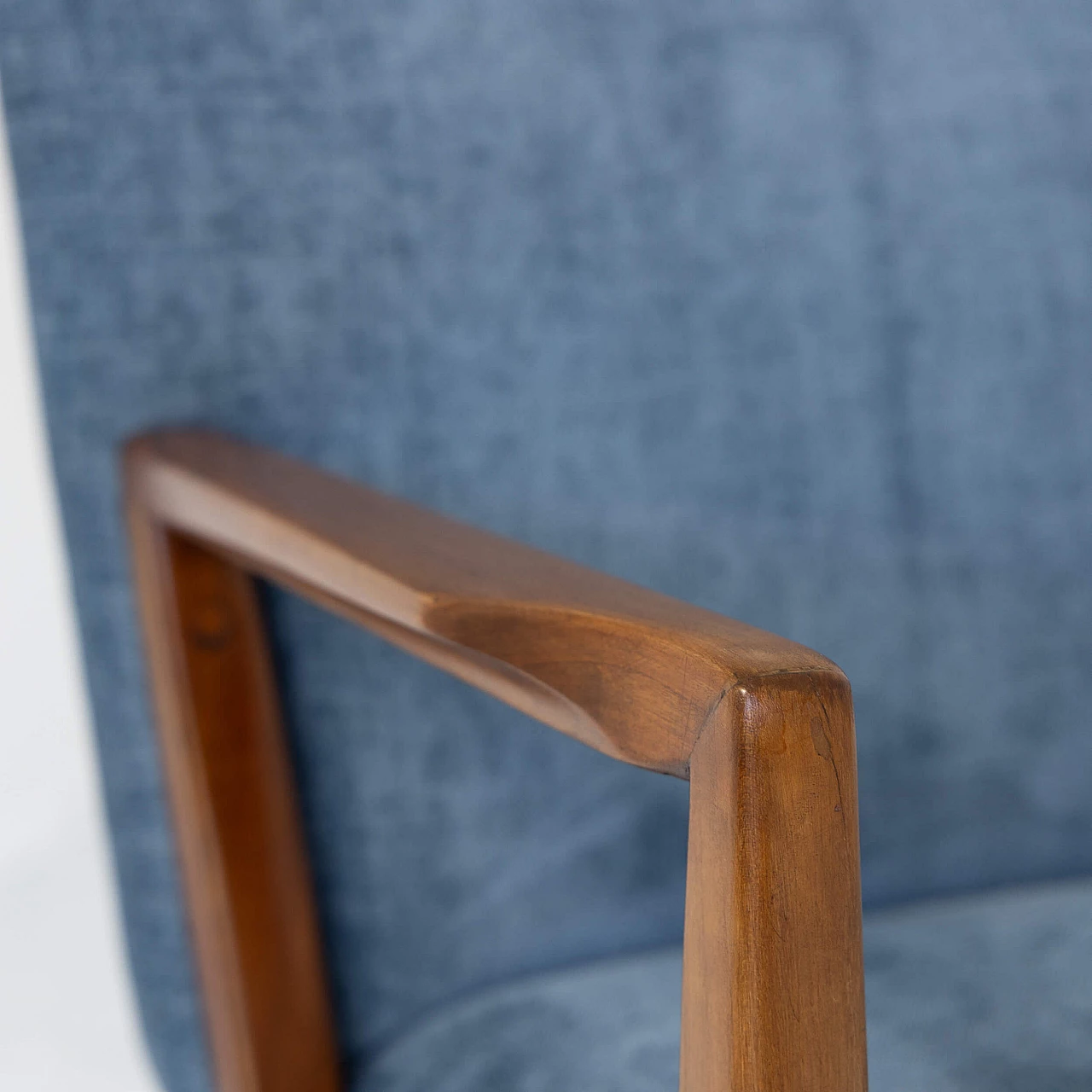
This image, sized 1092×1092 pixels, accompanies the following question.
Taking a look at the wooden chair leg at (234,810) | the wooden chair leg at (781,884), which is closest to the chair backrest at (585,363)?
the wooden chair leg at (234,810)

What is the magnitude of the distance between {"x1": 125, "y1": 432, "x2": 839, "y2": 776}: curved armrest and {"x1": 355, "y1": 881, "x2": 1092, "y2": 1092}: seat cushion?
0.50 ft

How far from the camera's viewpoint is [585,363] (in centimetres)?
50

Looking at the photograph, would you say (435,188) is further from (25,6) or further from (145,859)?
(145,859)

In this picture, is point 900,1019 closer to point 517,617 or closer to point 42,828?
point 517,617

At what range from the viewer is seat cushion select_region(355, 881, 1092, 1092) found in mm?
335

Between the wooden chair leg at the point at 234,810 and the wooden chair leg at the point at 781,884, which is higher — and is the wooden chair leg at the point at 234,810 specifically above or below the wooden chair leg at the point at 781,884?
below

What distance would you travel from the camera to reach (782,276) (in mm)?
521

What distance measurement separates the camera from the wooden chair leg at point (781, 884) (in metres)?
0.21

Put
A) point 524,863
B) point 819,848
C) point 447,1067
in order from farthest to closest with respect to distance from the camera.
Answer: point 524,863
point 447,1067
point 819,848

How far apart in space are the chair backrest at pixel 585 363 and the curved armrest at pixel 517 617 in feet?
0.42

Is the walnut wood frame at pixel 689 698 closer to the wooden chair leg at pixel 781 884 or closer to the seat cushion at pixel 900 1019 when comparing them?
the wooden chair leg at pixel 781 884

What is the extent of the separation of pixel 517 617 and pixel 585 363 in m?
0.27

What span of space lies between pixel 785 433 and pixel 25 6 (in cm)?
33

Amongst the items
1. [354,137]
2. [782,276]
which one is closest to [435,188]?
[354,137]
